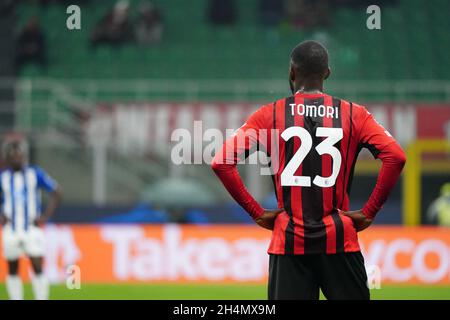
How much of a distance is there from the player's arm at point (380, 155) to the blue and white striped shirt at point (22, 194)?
17.6 feet

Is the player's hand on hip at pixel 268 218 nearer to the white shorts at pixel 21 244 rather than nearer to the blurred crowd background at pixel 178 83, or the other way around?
the white shorts at pixel 21 244

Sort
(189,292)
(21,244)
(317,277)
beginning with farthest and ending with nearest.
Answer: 1. (189,292)
2. (21,244)
3. (317,277)

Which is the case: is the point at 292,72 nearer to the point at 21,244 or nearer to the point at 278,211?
the point at 278,211

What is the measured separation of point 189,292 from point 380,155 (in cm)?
641

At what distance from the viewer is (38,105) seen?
16.1m

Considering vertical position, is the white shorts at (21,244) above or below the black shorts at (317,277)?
below

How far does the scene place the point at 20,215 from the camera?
8.99 m

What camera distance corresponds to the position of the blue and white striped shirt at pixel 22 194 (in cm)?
898

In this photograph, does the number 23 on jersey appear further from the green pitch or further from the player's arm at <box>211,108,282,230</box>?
the green pitch

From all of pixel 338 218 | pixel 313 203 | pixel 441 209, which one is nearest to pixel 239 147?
pixel 313 203

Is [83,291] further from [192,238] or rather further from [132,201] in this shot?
[132,201]

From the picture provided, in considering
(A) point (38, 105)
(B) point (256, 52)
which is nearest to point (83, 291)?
(A) point (38, 105)

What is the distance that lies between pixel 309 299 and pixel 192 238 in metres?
7.54

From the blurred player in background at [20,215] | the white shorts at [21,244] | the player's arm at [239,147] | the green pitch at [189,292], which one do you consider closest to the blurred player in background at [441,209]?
the green pitch at [189,292]
